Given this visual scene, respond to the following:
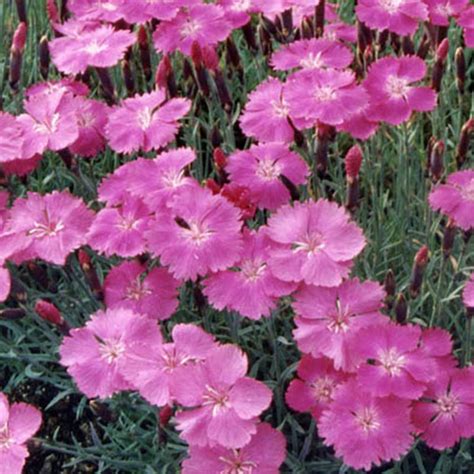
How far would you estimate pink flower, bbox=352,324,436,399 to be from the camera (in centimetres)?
145

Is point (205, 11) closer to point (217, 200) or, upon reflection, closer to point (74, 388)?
point (217, 200)

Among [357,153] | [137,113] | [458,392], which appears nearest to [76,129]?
[137,113]

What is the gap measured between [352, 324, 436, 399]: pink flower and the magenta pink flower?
0.73 feet

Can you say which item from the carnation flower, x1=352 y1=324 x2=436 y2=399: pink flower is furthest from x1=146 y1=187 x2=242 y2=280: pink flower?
x1=352 y1=324 x2=436 y2=399: pink flower

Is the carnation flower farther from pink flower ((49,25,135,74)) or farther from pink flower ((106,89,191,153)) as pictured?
pink flower ((49,25,135,74))

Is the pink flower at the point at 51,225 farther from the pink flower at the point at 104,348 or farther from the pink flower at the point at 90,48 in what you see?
the pink flower at the point at 90,48

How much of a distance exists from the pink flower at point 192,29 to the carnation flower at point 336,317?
69 cm

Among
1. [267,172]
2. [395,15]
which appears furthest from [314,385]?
[395,15]

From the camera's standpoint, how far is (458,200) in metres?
1.66

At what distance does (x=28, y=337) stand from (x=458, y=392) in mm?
934

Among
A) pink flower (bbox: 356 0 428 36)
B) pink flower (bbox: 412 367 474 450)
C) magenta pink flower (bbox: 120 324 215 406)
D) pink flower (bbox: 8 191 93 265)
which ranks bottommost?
pink flower (bbox: 412 367 474 450)

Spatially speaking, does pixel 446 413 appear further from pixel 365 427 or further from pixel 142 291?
pixel 142 291

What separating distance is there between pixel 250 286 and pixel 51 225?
1.21ft

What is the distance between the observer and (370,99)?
1.77 metres
